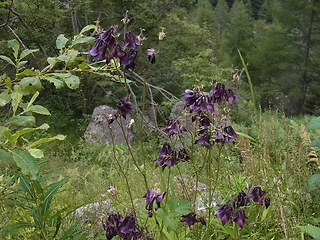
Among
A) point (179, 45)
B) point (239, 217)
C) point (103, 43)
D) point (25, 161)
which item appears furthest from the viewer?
point (179, 45)

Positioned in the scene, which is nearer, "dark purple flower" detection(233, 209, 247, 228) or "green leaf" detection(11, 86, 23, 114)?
"green leaf" detection(11, 86, 23, 114)

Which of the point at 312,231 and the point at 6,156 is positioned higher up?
the point at 6,156

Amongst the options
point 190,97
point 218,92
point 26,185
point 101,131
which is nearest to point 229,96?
point 218,92

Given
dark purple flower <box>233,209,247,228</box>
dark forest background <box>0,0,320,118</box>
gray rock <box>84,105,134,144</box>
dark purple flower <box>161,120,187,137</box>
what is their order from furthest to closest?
gray rock <box>84,105,134,144</box> < dark forest background <box>0,0,320,118</box> < dark purple flower <box>161,120,187,137</box> < dark purple flower <box>233,209,247,228</box>

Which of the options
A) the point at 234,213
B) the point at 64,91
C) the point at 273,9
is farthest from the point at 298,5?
the point at 234,213

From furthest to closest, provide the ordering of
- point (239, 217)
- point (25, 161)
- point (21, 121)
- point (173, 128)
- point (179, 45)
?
point (179, 45), point (173, 128), point (239, 217), point (21, 121), point (25, 161)

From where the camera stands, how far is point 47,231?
5.13 feet

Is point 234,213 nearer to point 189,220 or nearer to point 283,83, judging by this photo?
point 189,220

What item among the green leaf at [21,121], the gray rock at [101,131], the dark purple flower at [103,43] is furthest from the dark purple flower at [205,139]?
the gray rock at [101,131]

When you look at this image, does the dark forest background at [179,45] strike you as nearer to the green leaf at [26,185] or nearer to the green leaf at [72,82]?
the green leaf at [72,82]

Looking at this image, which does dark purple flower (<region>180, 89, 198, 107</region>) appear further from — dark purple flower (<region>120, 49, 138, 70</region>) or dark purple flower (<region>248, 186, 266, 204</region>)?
dark purple flower (<region>248, 186, 266, 204</region>)

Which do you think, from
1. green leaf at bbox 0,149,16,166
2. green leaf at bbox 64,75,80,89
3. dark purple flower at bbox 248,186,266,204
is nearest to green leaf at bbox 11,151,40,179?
green leaf at bbox 0,149,16,166

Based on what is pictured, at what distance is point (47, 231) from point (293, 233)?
1242 mm

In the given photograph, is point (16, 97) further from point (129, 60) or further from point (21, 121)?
point (129, 60)
